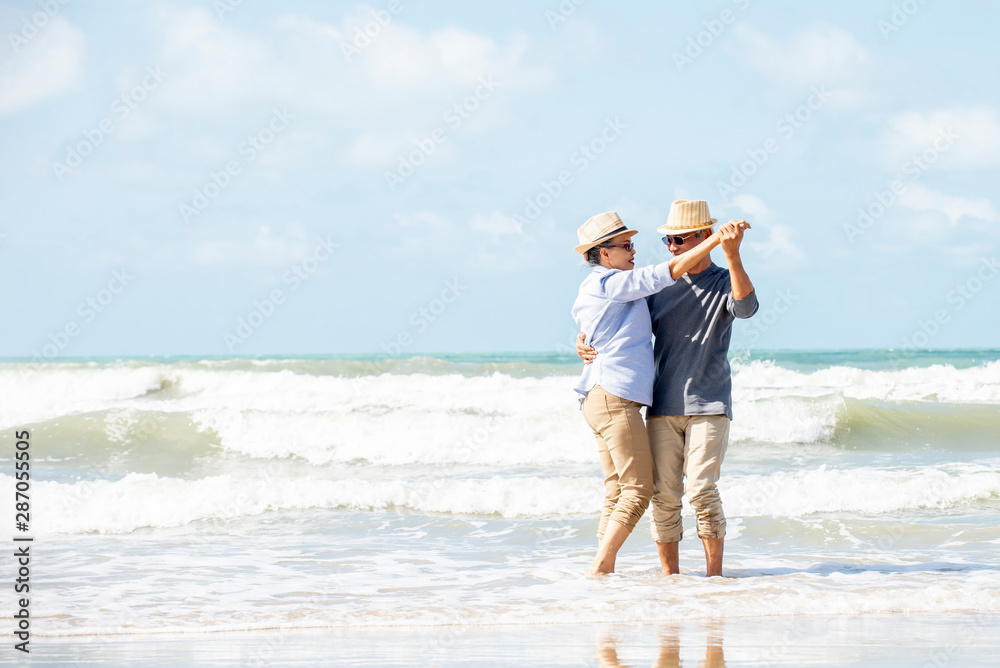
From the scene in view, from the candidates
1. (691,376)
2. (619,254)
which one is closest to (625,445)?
(691,376)

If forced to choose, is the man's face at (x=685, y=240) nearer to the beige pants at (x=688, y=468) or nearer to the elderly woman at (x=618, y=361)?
the elderly woman at (x=618, y=361)

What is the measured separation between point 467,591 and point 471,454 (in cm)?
671

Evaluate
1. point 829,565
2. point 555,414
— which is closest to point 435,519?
point 829,565

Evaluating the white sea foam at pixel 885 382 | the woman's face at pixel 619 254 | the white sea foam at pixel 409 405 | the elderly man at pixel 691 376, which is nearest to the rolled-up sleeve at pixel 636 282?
the woman's face at pixel 619 254

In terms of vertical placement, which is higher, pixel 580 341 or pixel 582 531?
pixel 580 341

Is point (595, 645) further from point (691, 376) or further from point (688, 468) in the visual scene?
point (691, 376)

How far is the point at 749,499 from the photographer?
305 inches

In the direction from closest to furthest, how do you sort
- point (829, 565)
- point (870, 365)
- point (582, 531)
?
point (829, 565) < point (582, 531) < point (870, 365)

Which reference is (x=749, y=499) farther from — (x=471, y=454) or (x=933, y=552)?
(x=471, y=454)

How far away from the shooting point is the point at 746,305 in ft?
14.2

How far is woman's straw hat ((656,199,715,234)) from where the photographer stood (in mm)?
4570

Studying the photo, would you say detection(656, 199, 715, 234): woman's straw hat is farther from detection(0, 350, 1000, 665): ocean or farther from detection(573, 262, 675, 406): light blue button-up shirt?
detection(0, 350, 1000, 665): ocean

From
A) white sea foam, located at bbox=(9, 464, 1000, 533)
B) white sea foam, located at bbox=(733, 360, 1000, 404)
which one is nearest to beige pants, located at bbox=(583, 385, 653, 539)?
white sea foam, located at bbox=(9, 464, 1000, 533)

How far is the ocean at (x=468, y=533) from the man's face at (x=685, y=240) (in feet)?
6.14
